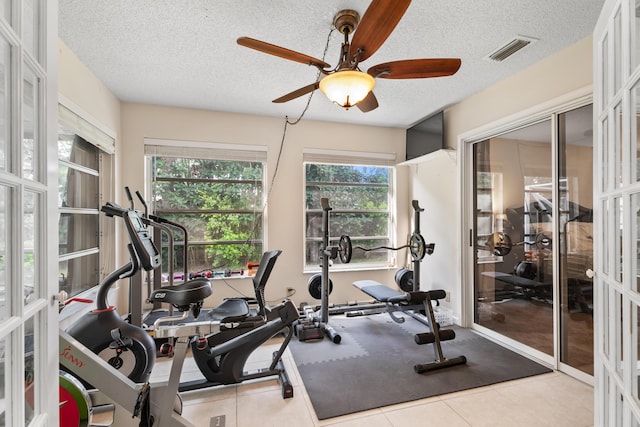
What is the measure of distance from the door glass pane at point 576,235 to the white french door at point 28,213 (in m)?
Result: 3.12

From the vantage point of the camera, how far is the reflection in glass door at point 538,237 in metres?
2.26

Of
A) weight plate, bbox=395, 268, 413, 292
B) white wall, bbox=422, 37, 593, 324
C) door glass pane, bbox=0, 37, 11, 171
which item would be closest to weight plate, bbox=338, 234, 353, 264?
weight plate, bbox=395, 268, 413, 292

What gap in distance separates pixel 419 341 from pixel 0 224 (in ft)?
8.34

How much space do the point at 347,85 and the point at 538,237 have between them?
2286 mm

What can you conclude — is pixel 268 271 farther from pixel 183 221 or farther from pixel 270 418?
pixel 183 221

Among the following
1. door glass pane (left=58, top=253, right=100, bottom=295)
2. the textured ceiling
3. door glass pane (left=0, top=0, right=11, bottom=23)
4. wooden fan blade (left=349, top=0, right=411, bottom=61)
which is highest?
the textured ceiling

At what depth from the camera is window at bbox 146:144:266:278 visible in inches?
141

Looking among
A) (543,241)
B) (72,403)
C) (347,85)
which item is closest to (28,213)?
(72,403)

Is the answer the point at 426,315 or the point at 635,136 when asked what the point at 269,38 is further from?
the point at 426,315

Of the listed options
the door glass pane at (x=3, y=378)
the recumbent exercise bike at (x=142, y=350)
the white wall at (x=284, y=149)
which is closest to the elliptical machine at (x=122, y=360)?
the recumbent exercise bike at (x=142, y=350)

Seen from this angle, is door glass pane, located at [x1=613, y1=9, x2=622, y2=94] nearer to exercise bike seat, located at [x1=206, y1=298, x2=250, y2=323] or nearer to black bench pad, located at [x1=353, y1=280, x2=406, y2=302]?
black bench pad, located at [x1=353, y1=280, x2=406, y2=302]

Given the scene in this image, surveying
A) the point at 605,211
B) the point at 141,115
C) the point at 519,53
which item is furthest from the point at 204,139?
the point at 605,211

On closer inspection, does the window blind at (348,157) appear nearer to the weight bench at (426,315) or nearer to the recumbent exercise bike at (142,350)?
the weight bench at (426,315)

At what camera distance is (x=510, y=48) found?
7.53 feet
